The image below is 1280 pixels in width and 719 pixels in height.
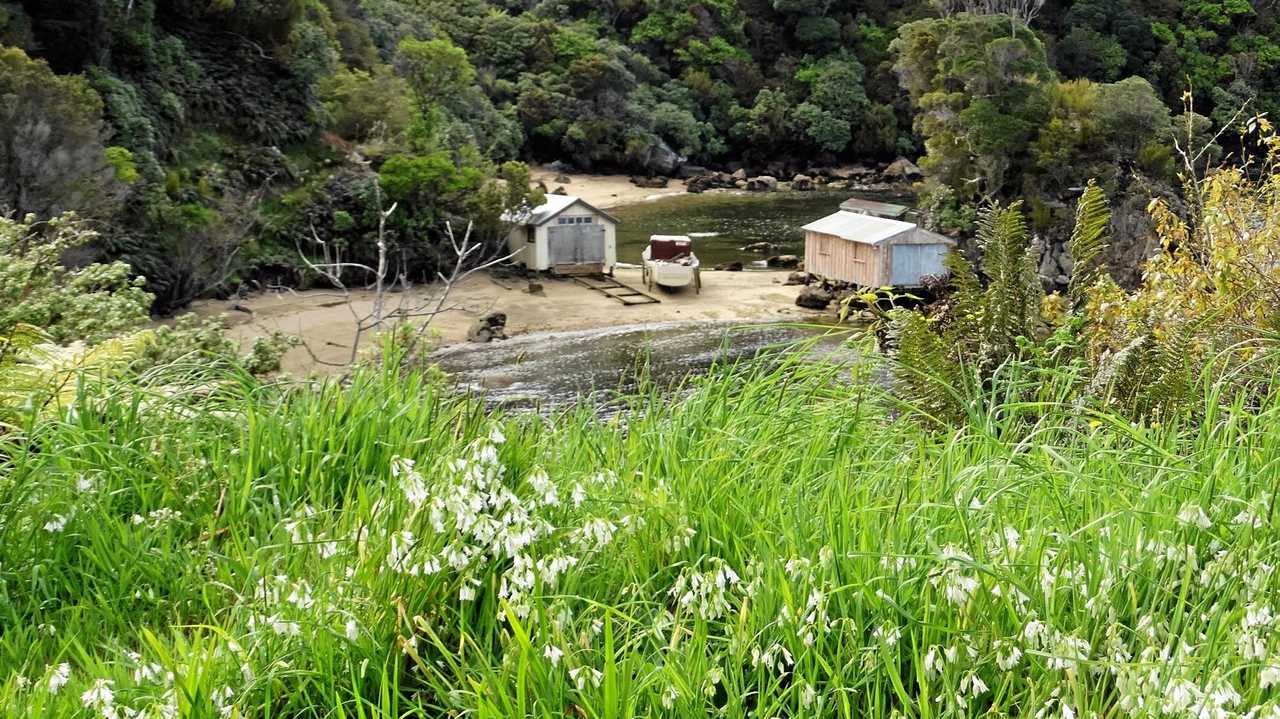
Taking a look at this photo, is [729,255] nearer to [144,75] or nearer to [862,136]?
[144,75]

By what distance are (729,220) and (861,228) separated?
12.8 meters

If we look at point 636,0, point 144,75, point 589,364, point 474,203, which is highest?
point 636,0

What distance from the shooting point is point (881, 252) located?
26328 mm

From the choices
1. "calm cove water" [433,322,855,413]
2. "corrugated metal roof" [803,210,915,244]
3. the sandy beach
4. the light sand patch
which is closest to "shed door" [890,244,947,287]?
"corrugated metal roof" [803,210,915,244]

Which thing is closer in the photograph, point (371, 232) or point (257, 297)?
point (257, 297)

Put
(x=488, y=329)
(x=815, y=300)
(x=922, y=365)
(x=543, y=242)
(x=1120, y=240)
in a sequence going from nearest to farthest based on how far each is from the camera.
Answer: (x=922, y=365) → (x=488, y=329) → (x=1120, y=240) → (x=815, y=300) → (x=543, y=242)

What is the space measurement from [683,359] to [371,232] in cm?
1021

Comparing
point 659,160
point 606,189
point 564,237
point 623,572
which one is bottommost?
point 564,237

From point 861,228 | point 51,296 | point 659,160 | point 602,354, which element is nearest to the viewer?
point 51,296

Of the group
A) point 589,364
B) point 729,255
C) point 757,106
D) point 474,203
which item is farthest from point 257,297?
point 757,106

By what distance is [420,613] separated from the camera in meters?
A: 2.52

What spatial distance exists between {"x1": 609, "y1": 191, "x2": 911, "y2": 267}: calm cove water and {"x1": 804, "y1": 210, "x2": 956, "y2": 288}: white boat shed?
14.7 feet

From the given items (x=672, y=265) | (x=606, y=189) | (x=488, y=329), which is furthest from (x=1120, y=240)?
(x=606, y=189)

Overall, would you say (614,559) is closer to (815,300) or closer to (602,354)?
(602,354)
